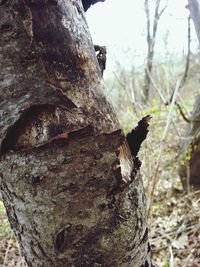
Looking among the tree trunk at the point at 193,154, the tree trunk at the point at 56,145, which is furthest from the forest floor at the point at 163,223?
the tree trunk at the point at 56,145

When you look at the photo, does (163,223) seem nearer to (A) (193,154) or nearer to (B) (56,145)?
(A) (193,154)

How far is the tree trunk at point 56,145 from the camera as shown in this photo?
0.59 meters

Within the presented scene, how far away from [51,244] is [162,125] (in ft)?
12.9

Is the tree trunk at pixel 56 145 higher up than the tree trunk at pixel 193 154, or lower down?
lower down

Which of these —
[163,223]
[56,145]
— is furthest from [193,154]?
[56,145]

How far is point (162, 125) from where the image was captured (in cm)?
442

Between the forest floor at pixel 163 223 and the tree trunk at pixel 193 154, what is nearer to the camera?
the forest floor at pixel 163 223

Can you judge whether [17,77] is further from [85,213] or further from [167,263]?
[167,263]

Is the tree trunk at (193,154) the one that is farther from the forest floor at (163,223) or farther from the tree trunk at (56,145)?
the tree trunk at (56,145)

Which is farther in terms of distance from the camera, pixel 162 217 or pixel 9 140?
pixel 162 217

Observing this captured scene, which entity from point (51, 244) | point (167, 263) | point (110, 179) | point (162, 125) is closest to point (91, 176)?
point (110, 179)

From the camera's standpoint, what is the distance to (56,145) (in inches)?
23.2

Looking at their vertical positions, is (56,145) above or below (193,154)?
below

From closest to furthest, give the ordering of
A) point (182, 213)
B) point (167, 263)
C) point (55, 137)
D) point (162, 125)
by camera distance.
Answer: point (55, 137) < point (167, 263) < point (182, 213) < point (162, 125)
